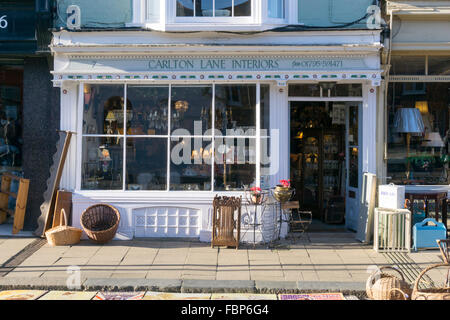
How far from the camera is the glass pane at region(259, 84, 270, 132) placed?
30.7 ft

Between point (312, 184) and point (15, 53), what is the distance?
7259 millimetres

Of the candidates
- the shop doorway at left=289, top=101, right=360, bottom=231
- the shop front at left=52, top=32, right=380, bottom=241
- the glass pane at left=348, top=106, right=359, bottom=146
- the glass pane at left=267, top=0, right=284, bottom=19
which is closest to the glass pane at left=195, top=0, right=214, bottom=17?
the shop front at left=52, top=32, right=380, bottom=241

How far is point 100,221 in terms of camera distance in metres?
9.12

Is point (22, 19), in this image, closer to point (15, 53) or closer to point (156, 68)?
point (15, 53)

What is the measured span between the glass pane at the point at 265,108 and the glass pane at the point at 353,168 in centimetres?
210

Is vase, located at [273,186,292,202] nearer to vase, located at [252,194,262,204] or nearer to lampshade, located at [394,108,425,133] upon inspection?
vase, located at [252,194,262,204]

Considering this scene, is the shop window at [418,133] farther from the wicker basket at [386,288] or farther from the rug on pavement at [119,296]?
the rug on pavement at [119,296]

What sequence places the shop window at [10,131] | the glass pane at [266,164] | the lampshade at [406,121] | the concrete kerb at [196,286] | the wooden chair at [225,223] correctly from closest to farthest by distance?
1. the concrete kerb at [196,286]
2. the wooden chair at [225,223]
3. the glass pane at [266,164]
4. the lampshade at [406,121]
5. the shop window at [10,131]

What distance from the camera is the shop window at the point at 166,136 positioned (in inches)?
370

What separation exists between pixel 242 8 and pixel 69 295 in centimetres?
619

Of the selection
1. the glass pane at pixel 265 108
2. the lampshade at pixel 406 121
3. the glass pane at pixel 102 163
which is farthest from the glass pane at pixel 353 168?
the glass pane at pixel 102 163

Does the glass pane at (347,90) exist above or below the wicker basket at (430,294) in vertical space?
above

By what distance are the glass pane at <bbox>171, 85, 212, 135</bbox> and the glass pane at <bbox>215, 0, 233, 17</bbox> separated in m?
1.45
